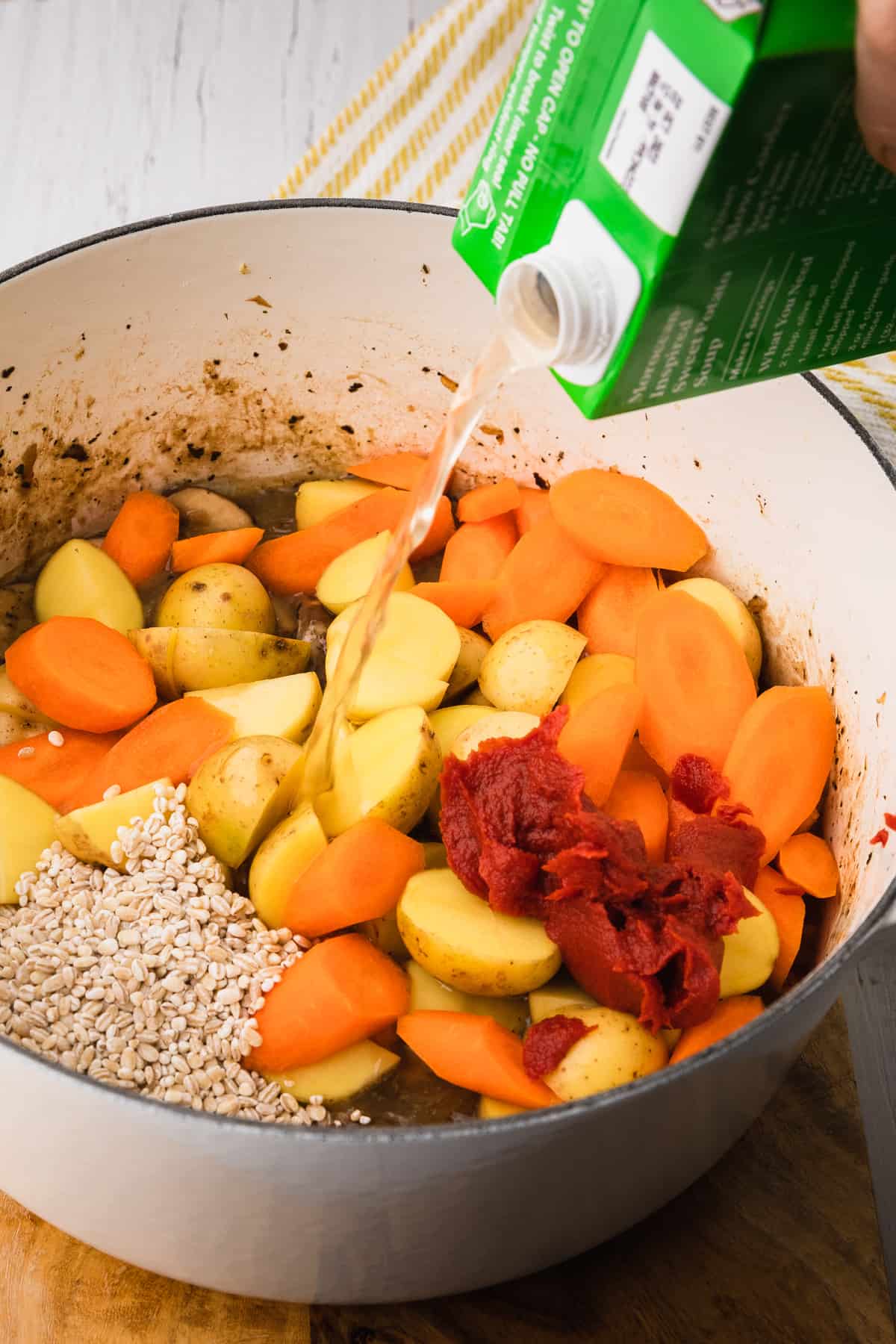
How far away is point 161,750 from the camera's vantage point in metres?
1.41

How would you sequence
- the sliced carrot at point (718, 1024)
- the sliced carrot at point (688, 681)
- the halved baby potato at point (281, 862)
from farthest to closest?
1. the sliced carrot at point (688, 681)
2. the halved baby potato at point (281, 862)
3. the sliced carrot at point (718, 1024)

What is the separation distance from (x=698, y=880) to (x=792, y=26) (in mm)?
696

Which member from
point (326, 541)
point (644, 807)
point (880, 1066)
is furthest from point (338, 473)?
point (880, 1066)

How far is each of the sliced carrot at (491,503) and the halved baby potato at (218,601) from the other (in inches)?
12.0

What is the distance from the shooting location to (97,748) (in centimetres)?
148

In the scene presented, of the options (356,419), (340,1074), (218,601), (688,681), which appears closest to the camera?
(340,1074)

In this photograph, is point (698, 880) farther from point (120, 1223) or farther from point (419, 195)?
point (419, 195)

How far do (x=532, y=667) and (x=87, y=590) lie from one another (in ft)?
1.91

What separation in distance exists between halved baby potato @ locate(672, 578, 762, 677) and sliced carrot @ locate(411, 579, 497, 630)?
9.6 inches

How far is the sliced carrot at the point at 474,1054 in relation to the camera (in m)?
1.11

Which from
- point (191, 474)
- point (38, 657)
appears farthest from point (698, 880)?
point (191, 474)

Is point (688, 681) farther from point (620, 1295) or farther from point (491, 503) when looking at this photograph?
point (620, 1295)

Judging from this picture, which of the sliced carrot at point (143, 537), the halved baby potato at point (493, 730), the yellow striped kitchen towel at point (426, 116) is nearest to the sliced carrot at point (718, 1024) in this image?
the halved baby potato at point (493, 730)

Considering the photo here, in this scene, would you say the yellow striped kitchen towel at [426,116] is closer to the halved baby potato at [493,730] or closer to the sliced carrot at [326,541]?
the sliced carrot at [326,541]
